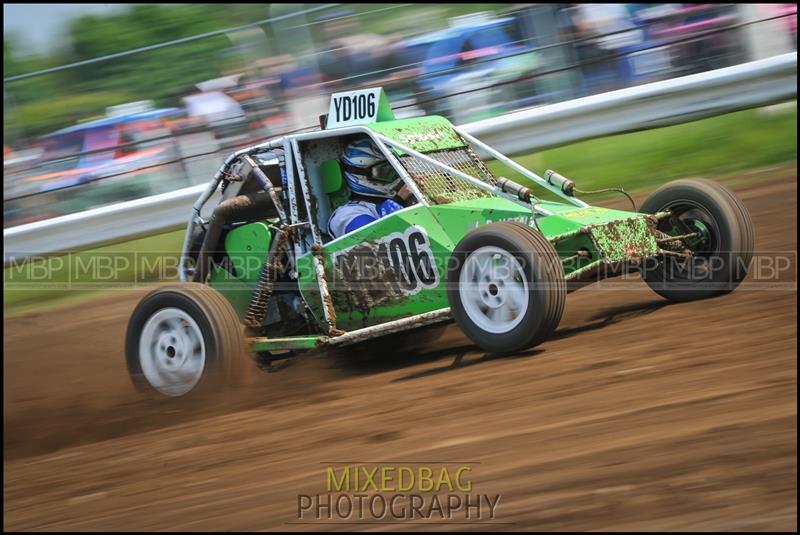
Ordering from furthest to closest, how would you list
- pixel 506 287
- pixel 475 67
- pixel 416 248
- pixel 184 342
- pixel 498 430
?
pixel 475 67 → pixel 184 342 → pixel 416 248 → pixel 506 287 → pixel 498 430

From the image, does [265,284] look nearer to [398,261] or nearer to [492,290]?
[398,261]

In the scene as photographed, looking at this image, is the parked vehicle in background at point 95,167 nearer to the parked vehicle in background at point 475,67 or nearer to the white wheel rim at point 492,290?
the parked vehicle in background at point 475,67

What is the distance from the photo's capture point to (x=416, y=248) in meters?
5.46

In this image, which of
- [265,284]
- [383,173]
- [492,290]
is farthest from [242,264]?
[492,290]

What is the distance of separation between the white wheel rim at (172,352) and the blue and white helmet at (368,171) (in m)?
1.17

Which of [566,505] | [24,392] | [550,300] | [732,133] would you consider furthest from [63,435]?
[732,133]

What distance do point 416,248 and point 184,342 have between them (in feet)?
4.48

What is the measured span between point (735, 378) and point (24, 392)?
4.43m

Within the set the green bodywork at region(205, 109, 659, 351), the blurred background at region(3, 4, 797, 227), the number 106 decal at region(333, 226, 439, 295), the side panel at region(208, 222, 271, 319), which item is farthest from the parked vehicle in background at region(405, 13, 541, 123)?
the number 106 decal at region(333, 226, 439, 295)

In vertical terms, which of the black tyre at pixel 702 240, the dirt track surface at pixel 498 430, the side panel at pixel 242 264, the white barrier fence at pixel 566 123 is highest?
the white barrier fence at pixel 566 123

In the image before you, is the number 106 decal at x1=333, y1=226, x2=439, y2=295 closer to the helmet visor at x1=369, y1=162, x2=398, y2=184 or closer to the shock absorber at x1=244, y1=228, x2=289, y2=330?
the shock absorber at x1=244, y1=228, x2=289, y2=330

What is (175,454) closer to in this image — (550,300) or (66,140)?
(550,300)

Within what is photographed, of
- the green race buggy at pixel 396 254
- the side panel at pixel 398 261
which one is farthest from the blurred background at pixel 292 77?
the side panel at pixel 398 261

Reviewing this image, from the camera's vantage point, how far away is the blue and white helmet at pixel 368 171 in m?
5.90
